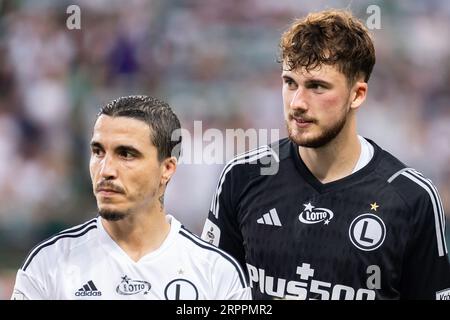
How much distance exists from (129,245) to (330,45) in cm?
136

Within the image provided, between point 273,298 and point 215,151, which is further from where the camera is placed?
point 215,151

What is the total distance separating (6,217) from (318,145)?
433cm

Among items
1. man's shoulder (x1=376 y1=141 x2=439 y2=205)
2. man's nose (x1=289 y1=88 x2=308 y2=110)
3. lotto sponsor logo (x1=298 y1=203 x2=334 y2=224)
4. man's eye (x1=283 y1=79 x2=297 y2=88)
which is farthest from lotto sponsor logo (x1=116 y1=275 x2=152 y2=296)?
man's shoulder (x1=376 y1=141 x2=439 y2=205)

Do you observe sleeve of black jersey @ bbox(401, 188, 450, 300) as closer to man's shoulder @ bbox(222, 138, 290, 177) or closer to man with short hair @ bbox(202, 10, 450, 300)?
man with short hair @ bbox(202, 10, 450, 300)

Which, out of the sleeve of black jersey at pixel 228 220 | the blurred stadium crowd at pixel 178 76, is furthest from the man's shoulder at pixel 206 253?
the blurred stadium crowd at pixel 178 76

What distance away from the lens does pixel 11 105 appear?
26.9ft

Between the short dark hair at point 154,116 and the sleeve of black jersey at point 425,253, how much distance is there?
1181 mm

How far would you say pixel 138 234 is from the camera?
3.49 meters

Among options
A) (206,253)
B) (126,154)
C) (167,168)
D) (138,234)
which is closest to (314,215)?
(206,253)

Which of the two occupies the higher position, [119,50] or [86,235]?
[119,50]

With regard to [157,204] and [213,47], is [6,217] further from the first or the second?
[157,204]

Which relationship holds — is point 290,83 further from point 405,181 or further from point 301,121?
point 405,181

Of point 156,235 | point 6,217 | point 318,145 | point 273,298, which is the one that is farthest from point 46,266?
point 6,217

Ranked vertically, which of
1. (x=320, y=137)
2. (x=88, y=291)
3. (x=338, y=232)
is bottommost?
(x=88, y=291)
